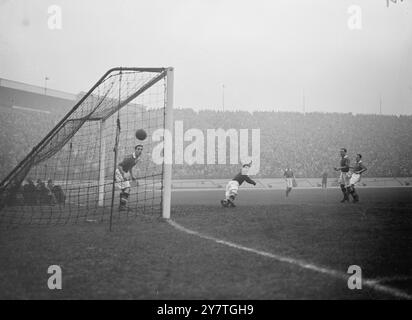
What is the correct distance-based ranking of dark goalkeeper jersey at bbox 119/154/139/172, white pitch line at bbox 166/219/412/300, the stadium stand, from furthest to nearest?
the stadium stand, dark goalkeeper jersey at bbox 119/154/139/172, white pitch line at bbox 166/219/412/300

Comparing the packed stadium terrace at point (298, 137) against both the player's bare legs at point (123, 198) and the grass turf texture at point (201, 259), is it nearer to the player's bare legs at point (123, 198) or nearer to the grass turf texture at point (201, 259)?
the player's bare legs at point (123, 198)

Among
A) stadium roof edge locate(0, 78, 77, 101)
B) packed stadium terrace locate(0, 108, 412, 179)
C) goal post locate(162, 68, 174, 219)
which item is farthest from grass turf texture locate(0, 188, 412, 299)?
stadium roof edge locate(0, 78, 77, 101)

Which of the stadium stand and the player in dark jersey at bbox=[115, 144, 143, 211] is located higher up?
the stadium stand

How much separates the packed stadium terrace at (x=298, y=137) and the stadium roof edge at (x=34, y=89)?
89.2 inches

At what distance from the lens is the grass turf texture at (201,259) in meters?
3.44

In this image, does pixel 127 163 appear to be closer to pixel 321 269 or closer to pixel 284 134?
pixel 321 269

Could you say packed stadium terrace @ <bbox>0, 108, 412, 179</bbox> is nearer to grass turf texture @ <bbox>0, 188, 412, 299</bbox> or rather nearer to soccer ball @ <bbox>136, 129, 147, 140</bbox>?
soccer ball @ <bbox>136, 129, 147, 140</bbox>

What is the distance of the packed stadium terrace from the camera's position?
3134cm

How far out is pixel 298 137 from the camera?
39094 millimetres

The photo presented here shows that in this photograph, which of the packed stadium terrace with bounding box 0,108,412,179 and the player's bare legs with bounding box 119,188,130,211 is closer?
the player's bare legs with bounding box 119,188,130,211

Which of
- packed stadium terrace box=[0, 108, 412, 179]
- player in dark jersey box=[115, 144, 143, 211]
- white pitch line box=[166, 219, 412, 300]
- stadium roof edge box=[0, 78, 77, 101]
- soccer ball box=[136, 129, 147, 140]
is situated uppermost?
stadium roof edge box=[0, 78, 77, 101]

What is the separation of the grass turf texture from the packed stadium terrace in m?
24.7

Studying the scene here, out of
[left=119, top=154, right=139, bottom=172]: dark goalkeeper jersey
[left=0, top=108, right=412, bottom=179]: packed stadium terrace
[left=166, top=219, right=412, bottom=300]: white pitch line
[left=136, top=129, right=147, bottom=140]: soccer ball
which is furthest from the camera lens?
[left=0, top=108, right=412, bottom=179]: packed stadium terrace
